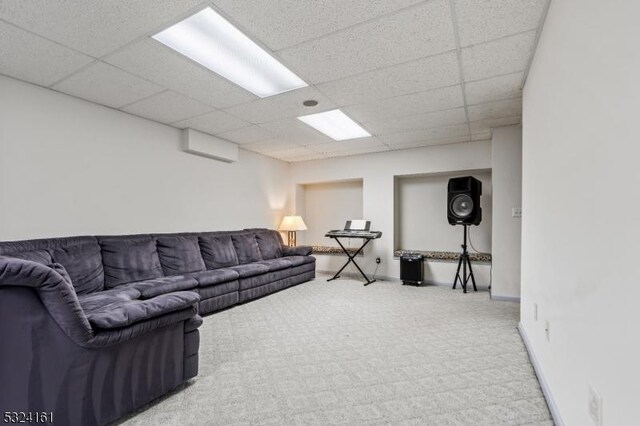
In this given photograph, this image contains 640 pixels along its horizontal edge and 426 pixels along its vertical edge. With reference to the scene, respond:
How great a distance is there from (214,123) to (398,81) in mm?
2340

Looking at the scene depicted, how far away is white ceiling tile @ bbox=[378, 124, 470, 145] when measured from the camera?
4.20 meters

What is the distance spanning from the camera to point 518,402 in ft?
5.75

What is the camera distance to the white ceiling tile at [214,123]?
3.65 m

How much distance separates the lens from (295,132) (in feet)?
14.1

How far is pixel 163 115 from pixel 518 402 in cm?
417

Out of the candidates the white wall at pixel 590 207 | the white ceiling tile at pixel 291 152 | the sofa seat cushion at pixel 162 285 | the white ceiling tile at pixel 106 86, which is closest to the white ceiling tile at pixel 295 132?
the white ceiling tile at pixel 291 152

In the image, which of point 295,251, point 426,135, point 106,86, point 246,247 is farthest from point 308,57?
point 295,251

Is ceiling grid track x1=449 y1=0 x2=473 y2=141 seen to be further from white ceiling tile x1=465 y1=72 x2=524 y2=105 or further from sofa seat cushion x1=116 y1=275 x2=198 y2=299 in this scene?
sofa seat cushion x1=116 y1=275 x2=198 y2=299

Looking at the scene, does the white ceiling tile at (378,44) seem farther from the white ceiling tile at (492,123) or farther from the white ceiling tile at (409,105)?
the white ceiling tile at (492,123)

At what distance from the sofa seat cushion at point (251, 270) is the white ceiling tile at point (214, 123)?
185cm

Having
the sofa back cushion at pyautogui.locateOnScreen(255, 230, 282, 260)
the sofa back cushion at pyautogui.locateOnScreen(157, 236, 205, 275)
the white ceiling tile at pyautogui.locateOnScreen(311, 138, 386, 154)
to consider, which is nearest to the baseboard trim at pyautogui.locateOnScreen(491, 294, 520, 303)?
the white ceiling tile at pyautogui.locateOnScreen(311, 138, 386, 154)

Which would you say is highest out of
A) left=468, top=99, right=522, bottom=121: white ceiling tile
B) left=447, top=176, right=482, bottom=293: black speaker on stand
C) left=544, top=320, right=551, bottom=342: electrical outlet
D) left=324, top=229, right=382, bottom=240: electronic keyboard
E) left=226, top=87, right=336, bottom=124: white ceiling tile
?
left=468, top=99, right=522, bottom=121: white ceiling tile

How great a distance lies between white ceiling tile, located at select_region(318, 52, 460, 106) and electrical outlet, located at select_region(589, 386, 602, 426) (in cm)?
222

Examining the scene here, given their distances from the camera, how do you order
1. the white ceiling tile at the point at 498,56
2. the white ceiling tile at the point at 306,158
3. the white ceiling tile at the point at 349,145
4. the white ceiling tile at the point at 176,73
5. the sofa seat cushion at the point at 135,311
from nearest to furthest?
the sofa seat cushion at the point at 135,311 → the white ceiling tile at the point at 498,56 → the white ceiling tile at the point at 176,73 → the white ceiling tile at the point at 349,145 → the white ceiling tile at the point at 306,158
